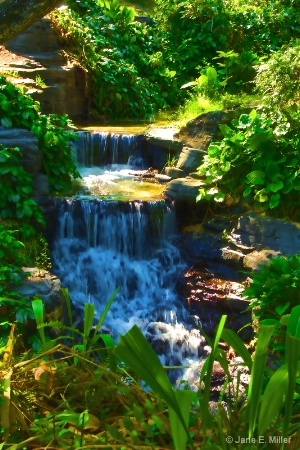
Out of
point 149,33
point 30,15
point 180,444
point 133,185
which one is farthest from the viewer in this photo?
point 149,33

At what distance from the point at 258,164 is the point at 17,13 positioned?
5746 mm

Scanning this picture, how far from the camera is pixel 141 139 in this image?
10109 mm

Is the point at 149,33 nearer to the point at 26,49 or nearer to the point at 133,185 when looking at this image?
the point at 26,49

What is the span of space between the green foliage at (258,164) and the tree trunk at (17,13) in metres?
5.41

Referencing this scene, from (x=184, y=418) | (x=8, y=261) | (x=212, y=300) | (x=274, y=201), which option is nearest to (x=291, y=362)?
(x=184, y=418)

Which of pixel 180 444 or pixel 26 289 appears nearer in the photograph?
pixel 180 444

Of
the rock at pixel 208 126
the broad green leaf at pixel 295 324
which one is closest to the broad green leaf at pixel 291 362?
the broad green leaf at pixel 295 324

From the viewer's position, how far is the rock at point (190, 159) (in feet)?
29.0

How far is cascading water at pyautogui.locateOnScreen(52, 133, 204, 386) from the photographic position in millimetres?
7725

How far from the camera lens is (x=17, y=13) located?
91.8 inches

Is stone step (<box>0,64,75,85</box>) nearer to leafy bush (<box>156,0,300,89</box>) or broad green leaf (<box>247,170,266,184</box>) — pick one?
leafy bush (<box>156,0,300,89</box>)

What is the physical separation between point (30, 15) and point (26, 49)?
34.9ft

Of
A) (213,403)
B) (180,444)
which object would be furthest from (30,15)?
(213,403)

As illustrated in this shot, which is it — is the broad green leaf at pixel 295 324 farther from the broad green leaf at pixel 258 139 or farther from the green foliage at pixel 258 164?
the broad green leaf at pixel 258 139
